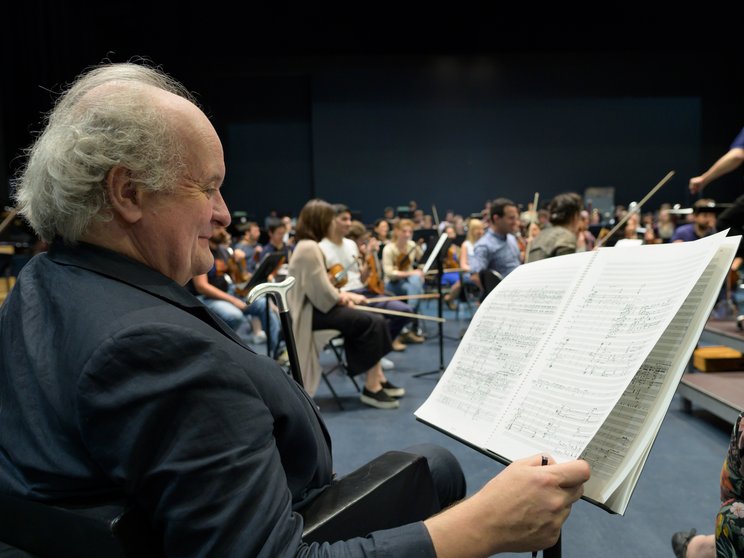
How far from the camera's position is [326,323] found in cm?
349

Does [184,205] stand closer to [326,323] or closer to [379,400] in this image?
[326,323]

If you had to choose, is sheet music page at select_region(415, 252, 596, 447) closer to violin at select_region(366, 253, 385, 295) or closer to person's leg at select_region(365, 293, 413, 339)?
person's leg at select_region(365, 293, 413, 339)

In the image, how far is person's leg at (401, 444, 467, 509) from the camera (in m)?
1.26

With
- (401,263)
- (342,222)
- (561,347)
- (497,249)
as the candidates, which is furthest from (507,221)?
(561,347)

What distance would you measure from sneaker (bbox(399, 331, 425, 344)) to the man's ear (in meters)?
4.83

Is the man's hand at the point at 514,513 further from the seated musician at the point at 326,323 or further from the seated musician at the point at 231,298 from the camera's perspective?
the seated musician at the point at 231,298

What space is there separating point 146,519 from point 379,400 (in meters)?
2.99

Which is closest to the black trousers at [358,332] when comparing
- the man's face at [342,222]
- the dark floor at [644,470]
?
the dark floor at [644,470]

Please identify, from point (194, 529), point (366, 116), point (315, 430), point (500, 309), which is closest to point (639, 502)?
point (500, 309)

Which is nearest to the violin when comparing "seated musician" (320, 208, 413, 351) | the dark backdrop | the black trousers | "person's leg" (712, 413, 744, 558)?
"seated musician" (320, 208, 413, 351)

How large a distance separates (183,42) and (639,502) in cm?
1267

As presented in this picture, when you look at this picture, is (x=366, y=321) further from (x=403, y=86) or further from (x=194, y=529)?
(x=403, y=86)

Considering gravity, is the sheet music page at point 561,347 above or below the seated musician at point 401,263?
above

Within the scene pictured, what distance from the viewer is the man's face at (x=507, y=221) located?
4.62 metres
